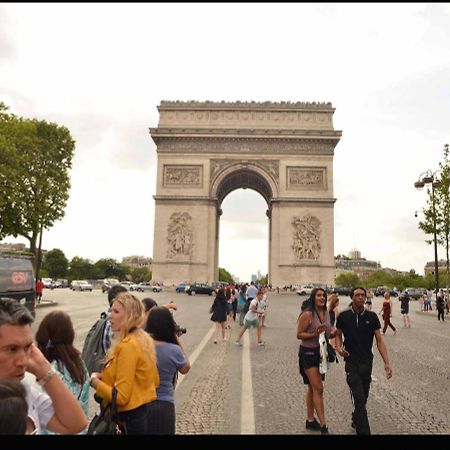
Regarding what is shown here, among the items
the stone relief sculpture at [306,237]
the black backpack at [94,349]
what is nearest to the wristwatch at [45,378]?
the black backpack at [94,349]

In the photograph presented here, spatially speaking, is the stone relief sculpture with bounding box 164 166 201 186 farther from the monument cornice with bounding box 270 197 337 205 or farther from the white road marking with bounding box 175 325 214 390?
the white road marking with bounding box 175 325 214 390

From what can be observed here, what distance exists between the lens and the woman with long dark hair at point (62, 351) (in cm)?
304

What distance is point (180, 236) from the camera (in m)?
44.3

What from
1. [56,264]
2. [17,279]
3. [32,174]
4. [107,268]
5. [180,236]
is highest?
[32,174]

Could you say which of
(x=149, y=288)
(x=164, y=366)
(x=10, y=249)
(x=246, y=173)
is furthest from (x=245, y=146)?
(x=164, y=366)

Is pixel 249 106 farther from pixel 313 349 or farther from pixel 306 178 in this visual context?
pixel 313 349

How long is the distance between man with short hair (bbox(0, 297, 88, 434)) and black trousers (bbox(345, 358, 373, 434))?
324 centimetres

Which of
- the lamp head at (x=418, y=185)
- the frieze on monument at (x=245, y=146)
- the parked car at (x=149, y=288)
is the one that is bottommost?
the parked car at (x=149, y=288)

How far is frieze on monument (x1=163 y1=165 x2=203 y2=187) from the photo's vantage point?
150ft

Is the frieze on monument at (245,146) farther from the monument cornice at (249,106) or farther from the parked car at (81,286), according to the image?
the parked car at (81,286)

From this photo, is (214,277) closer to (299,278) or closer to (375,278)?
(299,278)

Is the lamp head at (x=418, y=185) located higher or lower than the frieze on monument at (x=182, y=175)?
lower

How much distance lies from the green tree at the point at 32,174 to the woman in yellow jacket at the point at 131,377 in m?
24.3

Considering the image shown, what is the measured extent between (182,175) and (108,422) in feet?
143
